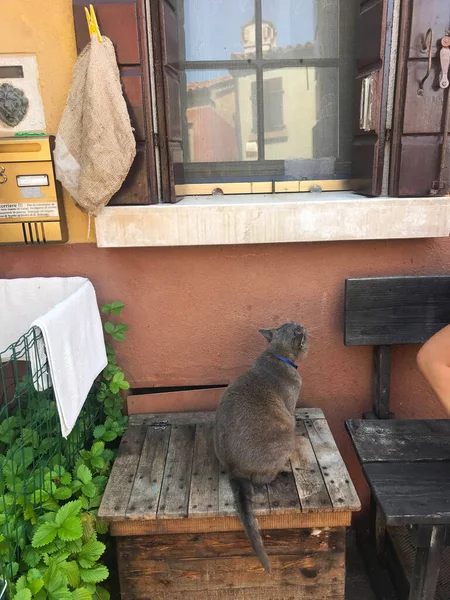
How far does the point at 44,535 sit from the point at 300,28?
2908 mm

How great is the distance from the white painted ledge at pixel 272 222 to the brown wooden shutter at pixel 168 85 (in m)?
0.21

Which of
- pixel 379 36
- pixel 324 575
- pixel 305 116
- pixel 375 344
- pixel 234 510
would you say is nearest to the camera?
pixel 234 510

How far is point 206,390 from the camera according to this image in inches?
113

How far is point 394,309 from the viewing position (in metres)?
2.67

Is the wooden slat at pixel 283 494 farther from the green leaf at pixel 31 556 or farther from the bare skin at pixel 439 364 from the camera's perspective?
the green leaf at pixel 31 556

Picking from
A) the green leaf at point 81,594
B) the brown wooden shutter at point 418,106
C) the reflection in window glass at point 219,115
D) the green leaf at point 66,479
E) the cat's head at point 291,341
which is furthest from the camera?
the reflection in window glass at point 219,115

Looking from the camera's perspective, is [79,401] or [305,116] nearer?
[79,401]

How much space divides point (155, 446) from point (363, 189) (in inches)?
71.7

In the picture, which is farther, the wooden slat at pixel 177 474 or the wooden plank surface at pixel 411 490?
the wooden slat at pixel 177 474

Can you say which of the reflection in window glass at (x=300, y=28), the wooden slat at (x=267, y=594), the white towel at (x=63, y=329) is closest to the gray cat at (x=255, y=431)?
the wooden slat at (x=267, y=594)

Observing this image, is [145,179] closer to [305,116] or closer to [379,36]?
[305,116]

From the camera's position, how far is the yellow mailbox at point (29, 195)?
2439 mm

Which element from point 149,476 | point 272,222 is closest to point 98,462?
point 149,476

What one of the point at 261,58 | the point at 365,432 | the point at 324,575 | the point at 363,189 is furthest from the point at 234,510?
the point at 261,58
